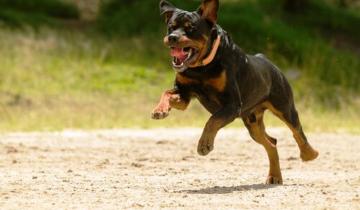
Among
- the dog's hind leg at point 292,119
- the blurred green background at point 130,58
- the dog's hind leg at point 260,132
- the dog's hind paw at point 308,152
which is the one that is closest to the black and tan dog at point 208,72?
the dog's hind leg at point 260,132

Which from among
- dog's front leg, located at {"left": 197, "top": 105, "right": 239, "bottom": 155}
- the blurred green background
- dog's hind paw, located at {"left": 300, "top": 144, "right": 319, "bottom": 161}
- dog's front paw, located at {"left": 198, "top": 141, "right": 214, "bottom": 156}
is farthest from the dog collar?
the blurred green background

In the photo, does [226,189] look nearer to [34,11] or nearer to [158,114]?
[158,114]

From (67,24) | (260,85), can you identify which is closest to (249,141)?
(260,85)

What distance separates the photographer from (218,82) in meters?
8.45

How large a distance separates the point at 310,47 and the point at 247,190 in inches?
542

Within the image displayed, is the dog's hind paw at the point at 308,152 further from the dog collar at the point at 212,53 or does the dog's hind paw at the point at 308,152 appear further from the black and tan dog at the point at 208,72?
the dog collar at the point at 212,53

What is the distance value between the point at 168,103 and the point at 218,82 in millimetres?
452

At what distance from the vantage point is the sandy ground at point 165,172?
7.65 metres

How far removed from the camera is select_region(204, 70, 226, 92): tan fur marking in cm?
845

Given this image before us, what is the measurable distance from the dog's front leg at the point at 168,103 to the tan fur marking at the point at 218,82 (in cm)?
26

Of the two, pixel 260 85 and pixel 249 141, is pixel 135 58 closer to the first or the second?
pixel 249 141

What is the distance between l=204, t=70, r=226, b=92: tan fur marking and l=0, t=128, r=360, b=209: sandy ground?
0.86 m

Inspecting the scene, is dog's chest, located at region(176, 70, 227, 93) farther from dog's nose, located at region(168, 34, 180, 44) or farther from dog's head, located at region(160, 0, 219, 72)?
dog's nose, located at region(168, 34, 180, 44)

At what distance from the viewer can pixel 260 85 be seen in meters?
9.11
